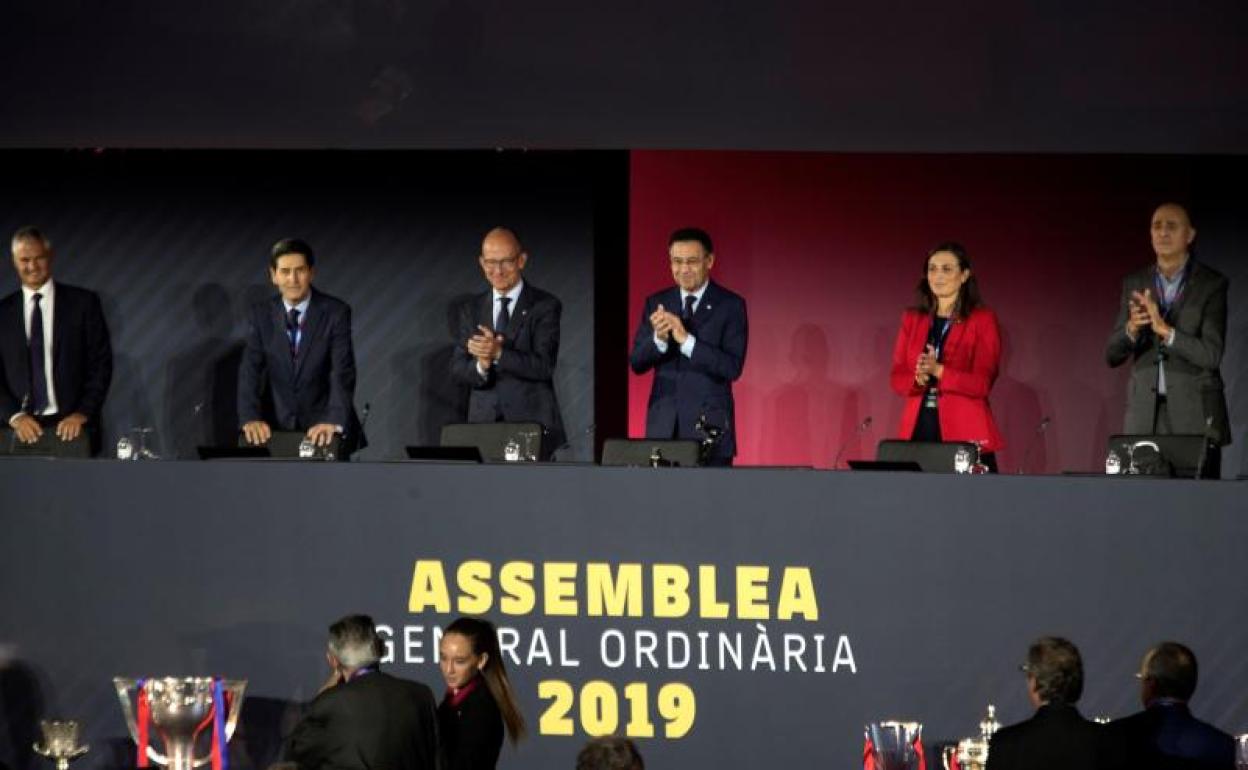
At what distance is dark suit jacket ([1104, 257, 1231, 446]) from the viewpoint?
9539 mm

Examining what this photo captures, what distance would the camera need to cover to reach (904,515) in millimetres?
7984

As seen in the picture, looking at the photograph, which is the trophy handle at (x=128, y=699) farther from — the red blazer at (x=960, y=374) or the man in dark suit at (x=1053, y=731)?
the red blazer at (x=960, y=374)

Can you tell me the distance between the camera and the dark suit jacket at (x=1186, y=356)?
954 centimetres

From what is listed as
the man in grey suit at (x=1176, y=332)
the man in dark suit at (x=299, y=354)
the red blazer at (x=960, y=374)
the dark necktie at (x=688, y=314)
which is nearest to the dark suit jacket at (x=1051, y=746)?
the red blazer at (x=960, y=374)

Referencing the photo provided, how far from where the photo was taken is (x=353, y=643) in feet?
Answer: 22.5

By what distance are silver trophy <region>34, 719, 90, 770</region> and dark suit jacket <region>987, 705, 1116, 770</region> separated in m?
3.51

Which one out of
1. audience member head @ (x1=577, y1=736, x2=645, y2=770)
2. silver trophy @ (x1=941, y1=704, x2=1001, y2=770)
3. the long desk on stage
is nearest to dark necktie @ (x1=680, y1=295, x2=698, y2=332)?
the long desk on stage

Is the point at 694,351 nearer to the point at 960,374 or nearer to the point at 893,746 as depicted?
the point at 960,374

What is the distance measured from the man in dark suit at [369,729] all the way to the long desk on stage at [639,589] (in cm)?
135

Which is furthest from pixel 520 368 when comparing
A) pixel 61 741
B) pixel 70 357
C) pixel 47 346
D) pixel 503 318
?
pixel 61 741

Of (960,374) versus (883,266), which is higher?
(883,266)

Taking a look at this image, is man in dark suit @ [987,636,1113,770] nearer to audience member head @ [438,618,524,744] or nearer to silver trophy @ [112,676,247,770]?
audience member head @ [438,618,524,744]

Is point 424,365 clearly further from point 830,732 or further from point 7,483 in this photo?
point 830,732

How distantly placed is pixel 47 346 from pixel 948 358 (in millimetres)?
4466
